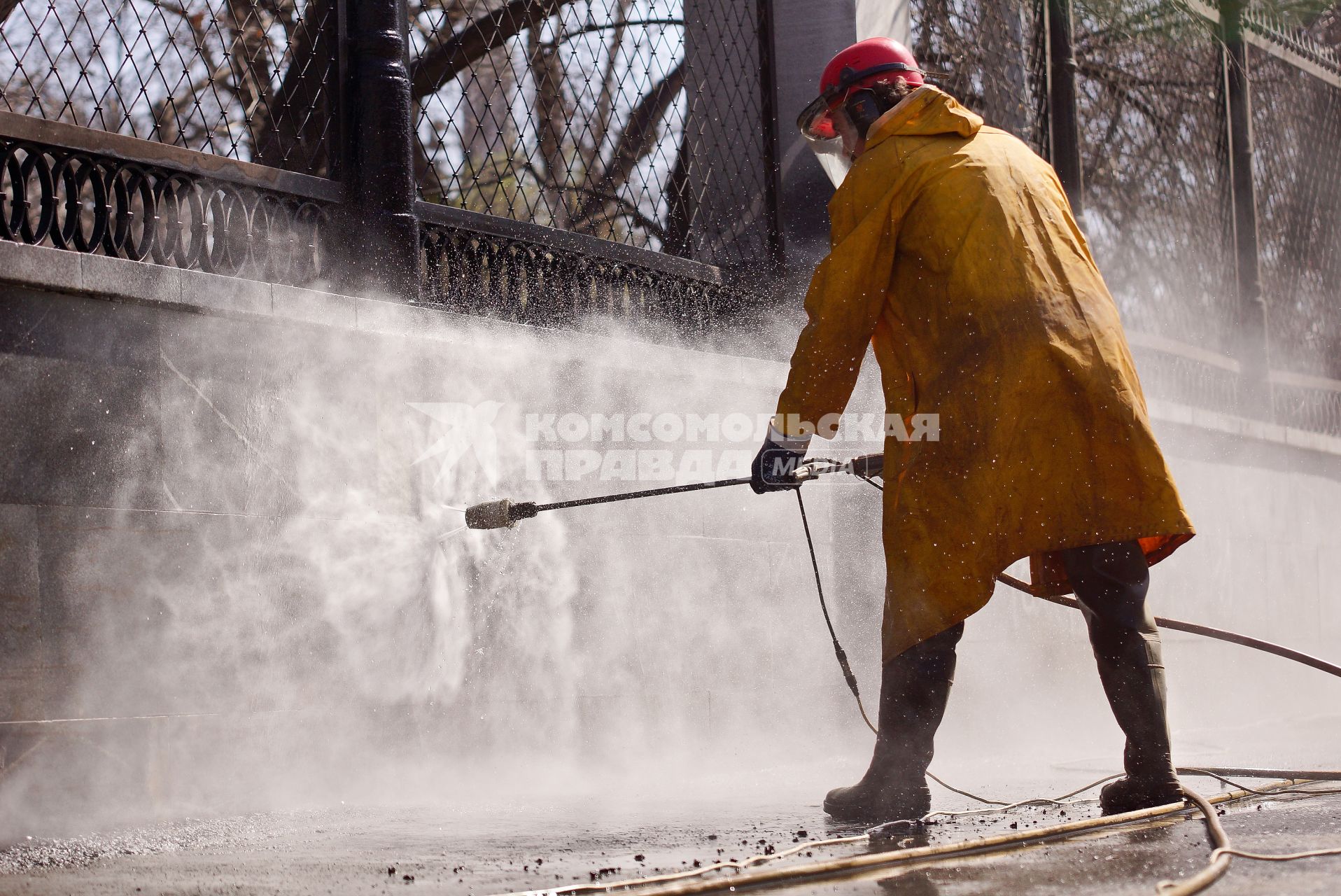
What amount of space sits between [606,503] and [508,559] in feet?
1.85

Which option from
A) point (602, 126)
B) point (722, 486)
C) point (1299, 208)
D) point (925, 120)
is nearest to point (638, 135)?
point (602, 126)

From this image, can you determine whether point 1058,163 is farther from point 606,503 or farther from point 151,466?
point 151,466

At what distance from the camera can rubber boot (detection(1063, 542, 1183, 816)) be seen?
12.1 ft

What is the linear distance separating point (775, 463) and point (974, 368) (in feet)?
1.99

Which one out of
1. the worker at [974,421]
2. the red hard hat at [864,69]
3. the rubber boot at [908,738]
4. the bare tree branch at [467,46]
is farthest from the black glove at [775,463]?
the bare tree branch at [467,46]

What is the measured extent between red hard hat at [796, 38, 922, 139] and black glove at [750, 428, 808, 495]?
41.2 inches

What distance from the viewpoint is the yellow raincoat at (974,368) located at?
3648 millimetres

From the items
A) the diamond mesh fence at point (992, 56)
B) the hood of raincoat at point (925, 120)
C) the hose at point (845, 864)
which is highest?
the diamond mesh fence at point (992, 56)

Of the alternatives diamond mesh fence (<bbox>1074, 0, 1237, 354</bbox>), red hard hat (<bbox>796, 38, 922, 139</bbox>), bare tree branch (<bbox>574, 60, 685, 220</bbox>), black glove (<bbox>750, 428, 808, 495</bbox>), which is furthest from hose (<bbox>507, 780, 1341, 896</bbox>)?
diamond mesh fence (<bbox>1074, 0, 1237, 354</bbox>)

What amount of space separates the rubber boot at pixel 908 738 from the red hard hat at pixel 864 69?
1595 mm

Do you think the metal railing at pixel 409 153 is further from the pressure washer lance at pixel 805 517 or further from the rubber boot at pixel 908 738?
the rubber boot at pixel 908 738

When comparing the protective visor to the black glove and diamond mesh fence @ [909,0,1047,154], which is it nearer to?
the black glove

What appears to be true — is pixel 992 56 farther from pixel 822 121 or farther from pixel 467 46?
pixel 822 121

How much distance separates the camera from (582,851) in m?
3.26
